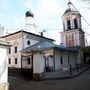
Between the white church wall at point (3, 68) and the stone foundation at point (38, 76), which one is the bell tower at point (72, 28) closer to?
the stone foundation at point (38, 76)

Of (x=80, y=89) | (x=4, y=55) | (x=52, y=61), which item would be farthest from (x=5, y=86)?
(x=52, y=61)

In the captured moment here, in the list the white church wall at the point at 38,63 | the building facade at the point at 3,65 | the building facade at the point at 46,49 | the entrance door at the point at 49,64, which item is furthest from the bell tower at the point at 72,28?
the building facade at the point at 3,65

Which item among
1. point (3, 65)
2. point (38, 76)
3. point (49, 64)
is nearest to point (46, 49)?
point (49, 64)

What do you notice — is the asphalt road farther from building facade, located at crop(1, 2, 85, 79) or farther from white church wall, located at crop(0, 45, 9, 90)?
white church wall, located at crop(0, 45, 9, 90)

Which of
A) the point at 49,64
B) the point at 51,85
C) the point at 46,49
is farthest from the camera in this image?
the point at 49,64

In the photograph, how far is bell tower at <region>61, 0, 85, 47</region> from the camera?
3588 centimetres

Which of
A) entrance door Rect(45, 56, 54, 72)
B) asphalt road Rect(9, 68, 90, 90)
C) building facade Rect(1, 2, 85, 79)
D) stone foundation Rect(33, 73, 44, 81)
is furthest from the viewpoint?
entrance door Rect(45, 56, 54, 72)

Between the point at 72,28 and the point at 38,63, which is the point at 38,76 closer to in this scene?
the point at 38,63

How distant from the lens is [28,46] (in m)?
30.2

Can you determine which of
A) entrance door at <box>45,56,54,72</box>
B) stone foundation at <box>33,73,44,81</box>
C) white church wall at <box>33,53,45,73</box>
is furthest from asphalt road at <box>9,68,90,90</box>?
entrance door at <box>45,56,54,72</box>

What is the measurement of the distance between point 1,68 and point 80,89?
568 cm

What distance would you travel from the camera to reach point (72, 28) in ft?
119

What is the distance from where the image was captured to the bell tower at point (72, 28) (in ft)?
118

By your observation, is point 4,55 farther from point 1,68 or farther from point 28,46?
point 28,46
